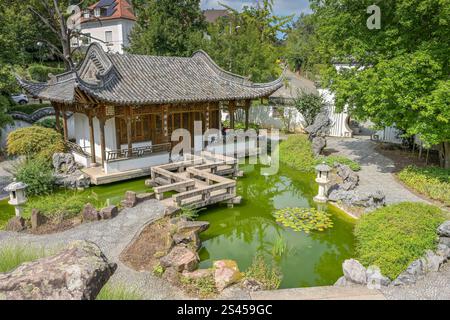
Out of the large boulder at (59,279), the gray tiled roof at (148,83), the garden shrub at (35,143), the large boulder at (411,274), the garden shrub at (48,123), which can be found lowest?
the large boulder at (411,274)

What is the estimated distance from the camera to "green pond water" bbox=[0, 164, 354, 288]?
6.92m

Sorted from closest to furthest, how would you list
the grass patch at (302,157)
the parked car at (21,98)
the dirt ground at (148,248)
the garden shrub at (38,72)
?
1. the dirt ground at (148,248)
2. the grass patch at (302,157)
3. the parked car at (21,98)
4. the garden shrub at (38,72)

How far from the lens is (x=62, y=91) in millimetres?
13688

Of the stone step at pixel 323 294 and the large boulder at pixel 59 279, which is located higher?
the large boulder at pixel 59 279

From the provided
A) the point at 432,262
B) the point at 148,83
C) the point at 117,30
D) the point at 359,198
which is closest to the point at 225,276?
the point at 432,262

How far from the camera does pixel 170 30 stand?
75.8ft

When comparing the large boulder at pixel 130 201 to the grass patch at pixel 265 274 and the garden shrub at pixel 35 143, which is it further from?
the garden shrub at pixel 35 143

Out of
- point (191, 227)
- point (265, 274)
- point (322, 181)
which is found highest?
point (322, 181)

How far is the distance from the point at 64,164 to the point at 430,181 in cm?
1226

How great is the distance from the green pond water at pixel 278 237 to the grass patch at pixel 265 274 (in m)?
0.18

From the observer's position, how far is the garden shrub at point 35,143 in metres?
12.4

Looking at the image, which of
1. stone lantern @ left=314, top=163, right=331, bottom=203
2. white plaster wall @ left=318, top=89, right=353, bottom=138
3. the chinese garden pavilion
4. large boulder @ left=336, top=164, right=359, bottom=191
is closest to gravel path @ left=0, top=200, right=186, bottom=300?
the chinese garden pavilion

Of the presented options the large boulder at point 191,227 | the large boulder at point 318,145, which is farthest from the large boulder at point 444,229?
the large boulder at point 318,145

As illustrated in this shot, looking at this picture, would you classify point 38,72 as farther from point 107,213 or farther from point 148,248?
point 148,248
